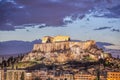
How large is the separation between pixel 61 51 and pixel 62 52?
0.07 meters

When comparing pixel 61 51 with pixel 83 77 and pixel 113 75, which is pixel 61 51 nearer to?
pixel 83 77

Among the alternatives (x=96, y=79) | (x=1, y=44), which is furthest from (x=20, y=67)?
(x=96, y=79)

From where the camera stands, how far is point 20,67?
36.5 ft

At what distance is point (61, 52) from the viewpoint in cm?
A: 1088

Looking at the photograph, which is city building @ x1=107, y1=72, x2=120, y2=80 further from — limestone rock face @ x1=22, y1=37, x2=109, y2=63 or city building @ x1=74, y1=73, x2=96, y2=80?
limestone rock face @ x1=22, y1=37, x2=109, y2=63

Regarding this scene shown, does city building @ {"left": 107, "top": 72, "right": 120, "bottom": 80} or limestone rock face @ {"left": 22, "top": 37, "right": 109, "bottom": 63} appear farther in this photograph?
limestone rock face @ {"left": 22, "top": 37, "right": 109, "bottom": 63}

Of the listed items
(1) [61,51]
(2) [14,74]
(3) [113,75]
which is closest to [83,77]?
(3) [113,75]

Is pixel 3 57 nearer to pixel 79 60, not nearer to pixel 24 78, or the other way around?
pixel 24 78

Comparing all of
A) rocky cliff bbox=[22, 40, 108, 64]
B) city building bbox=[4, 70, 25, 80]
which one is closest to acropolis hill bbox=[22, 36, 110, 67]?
rocky cliff bbox=[22, 40, 108, 64]

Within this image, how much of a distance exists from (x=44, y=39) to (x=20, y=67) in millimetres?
1104

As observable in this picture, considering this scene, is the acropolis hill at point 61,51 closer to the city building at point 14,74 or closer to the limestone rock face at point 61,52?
the limestone rock face at point 61,52

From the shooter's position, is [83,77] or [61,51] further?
[61,51]

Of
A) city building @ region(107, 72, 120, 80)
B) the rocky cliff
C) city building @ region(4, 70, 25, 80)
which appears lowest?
city building @ region(107, 72, 120, 80)

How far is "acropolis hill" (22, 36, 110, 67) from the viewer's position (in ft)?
34.3
